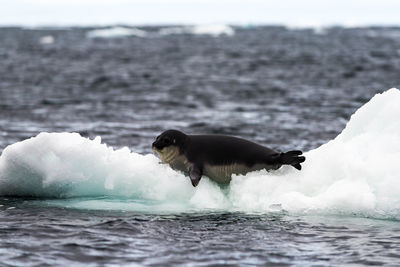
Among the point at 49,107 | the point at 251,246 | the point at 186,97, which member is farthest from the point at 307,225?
the point at 186,97

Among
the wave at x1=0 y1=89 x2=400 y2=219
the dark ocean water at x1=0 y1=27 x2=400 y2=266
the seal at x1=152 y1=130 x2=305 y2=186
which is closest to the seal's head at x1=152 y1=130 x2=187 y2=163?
the seal at x1=152 y1=130 x2=305 y2=186

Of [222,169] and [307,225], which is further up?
[222,169]

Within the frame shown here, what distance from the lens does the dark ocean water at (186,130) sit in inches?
241

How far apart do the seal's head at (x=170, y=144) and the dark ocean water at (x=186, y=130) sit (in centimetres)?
69

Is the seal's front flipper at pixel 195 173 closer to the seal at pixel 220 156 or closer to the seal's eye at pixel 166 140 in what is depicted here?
the seal at pixel 220 156

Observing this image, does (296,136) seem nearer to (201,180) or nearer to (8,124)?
(8,124)

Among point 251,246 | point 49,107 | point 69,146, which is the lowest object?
point 251,246

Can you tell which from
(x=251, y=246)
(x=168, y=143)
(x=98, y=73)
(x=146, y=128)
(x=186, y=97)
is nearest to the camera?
(x=251, y=246)

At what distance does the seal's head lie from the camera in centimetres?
802

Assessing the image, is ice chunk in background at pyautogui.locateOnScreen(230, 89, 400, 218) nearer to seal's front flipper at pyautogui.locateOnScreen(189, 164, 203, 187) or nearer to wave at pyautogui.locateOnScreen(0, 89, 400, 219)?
wave at pyautogui.locateOnScreen(0, 89, 400, 219)

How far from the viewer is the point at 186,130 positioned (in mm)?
16531

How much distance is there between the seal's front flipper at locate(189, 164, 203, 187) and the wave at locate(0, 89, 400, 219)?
124 millimetres

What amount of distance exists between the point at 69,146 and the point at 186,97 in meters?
16.4

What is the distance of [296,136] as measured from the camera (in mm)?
15172
